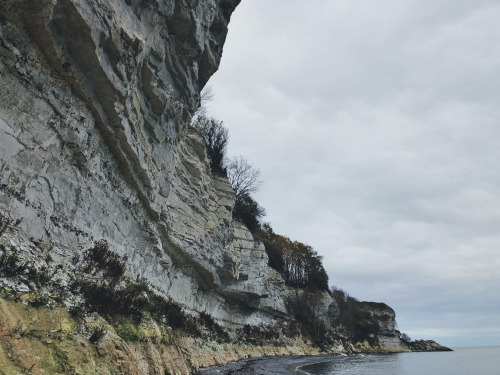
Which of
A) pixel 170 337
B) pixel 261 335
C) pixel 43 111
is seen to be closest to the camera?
pixel 43 111

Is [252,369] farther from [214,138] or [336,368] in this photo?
[214,138]

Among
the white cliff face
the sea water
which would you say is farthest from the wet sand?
the white cliff face

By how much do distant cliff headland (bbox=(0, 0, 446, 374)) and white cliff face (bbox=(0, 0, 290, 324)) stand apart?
33 millimetres

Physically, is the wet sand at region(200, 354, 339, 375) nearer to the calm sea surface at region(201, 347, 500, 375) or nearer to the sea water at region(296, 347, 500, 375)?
the calm sea surface at region(201, 347, 500, 375)

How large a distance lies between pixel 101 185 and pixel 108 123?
1.70m

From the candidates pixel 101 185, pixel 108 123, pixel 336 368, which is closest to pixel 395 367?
pixel 336 368

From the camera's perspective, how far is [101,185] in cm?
923

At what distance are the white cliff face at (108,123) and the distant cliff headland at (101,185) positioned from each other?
33 millimetres

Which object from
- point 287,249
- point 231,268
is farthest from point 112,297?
point 287,249

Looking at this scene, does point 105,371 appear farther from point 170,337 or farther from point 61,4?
point 61,4

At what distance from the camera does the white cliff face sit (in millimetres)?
6090

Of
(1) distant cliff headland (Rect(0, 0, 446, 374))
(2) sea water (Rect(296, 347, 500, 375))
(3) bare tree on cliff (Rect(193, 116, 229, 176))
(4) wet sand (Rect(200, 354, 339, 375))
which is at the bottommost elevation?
(4) wet sand (Rect(200, 354, 339, 375))

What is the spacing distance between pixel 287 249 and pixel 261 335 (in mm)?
27258

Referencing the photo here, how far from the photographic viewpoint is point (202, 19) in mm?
13273
